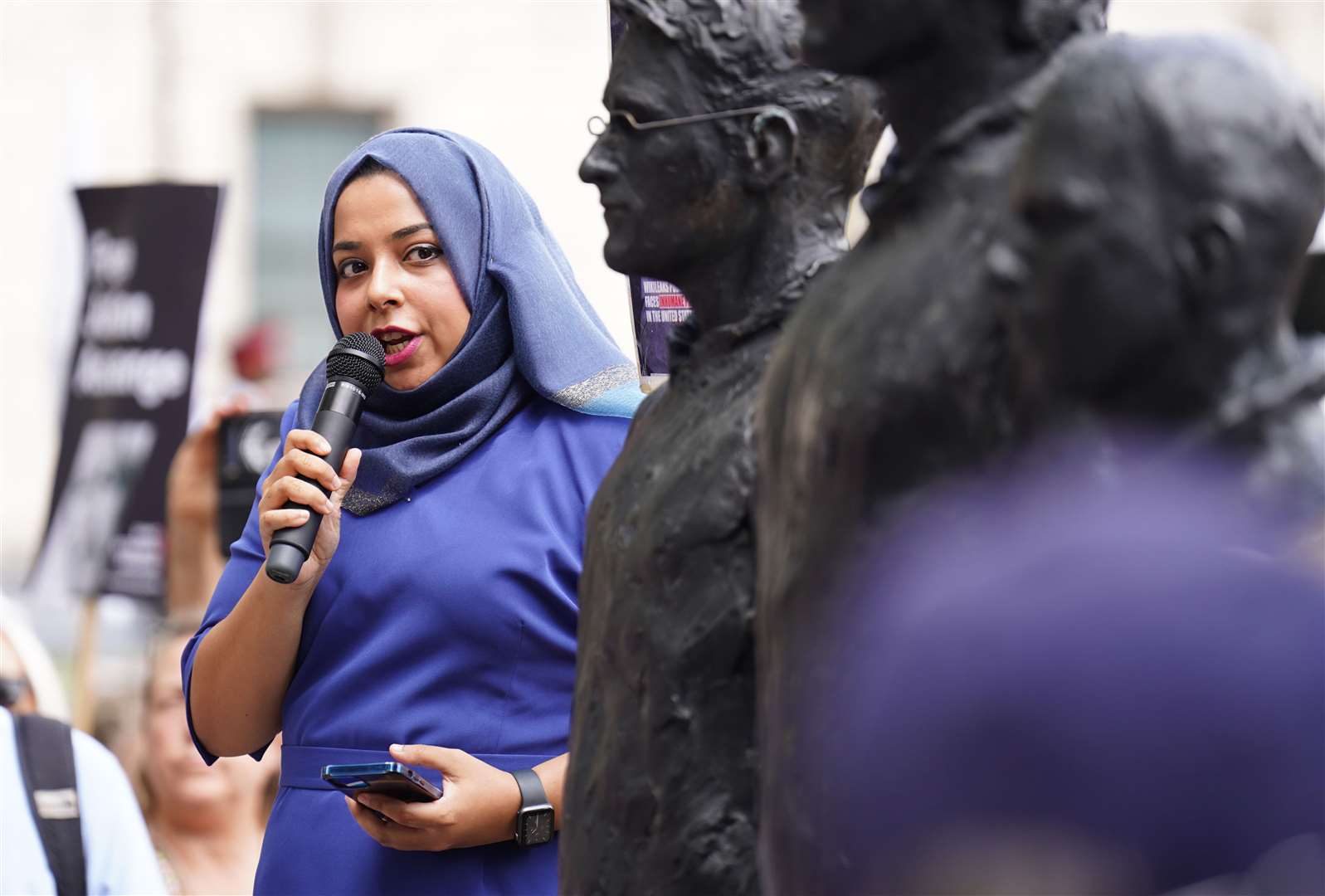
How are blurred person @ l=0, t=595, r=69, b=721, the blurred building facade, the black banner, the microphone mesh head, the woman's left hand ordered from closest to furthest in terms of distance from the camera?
the woman's left hand, the microphone mesh head, blurred person @ l=0, t=595, r=69, b=721, the black banner, the blurred building facade

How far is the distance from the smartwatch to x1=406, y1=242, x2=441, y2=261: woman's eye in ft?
2.50

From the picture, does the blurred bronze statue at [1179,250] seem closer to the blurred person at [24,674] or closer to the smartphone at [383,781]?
the smartphone at [383,781]

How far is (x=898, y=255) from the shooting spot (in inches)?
55.1

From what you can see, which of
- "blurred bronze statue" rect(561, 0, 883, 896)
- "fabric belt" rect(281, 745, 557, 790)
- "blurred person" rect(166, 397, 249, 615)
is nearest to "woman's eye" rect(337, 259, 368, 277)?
"fabric belt" rect(281, 745, 557, 790)

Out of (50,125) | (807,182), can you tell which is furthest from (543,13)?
(807,182)

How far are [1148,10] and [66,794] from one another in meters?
7.95

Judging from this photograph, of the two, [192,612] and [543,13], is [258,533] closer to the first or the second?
[192,612]

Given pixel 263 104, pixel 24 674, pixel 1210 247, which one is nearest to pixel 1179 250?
pixel 1210 247

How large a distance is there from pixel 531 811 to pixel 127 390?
3601 millimetres

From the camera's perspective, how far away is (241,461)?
4.82 metres

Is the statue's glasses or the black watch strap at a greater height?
the statue's glasses

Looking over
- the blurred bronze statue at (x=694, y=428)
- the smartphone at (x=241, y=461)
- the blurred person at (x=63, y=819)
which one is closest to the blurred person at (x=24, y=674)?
the smartphone at (x=241, y=461)

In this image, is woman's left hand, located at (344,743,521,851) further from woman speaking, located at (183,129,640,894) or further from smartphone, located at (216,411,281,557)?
smartphone, located at (216,411,281,557)

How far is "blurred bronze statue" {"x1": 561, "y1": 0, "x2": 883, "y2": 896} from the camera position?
1.73 m
